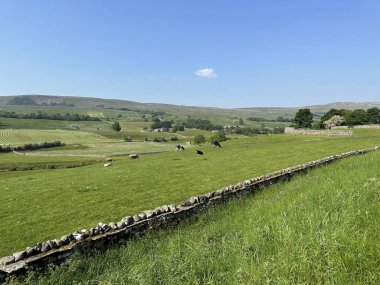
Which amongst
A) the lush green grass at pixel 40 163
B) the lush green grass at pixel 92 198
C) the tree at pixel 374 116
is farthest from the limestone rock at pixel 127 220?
the tree at pixel 374 116

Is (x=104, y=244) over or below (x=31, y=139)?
over

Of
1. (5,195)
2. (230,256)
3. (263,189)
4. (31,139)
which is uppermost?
(230,256)

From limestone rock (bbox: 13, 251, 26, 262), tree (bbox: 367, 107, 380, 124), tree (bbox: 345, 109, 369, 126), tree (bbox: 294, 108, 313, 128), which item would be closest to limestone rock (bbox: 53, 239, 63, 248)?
limestone rock (bbox: 13, 251, 26, 262)

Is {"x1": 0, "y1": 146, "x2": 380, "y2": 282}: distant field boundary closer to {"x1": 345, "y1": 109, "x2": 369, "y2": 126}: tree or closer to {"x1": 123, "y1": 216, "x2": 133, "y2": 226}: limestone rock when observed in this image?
{"x1": 123, "y1": 216, "x2": 133, "y2": 226}: limestone rock

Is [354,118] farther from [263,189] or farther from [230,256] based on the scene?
[230,256]

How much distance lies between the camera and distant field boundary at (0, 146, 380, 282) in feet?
28.2

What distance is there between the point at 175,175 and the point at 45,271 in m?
19.2

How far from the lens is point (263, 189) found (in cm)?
1941

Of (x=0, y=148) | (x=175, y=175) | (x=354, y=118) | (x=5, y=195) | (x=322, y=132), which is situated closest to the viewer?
(x=5, y=195)

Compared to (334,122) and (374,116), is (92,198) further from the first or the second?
(374,116)

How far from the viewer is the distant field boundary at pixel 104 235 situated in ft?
28.2

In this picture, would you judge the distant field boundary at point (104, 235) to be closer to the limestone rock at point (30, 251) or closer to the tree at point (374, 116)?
the limestone rock at point (30, 251)

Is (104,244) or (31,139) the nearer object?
(104,244)

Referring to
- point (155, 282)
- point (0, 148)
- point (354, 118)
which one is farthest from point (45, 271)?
point (0, 148)
